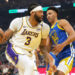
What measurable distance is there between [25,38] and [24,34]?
0.08m

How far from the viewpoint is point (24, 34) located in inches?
149

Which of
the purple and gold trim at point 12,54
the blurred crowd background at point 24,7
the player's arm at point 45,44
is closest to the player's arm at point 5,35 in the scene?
the purple and gold trim at point 12,54

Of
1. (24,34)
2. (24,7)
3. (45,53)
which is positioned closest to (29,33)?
(24,34)

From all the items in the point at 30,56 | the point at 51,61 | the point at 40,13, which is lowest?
the point at 51,61

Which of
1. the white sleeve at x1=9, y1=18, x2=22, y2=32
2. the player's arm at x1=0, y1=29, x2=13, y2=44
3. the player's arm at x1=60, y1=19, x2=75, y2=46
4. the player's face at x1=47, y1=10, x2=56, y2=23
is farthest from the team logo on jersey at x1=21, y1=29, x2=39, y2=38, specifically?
the player's face at x1=47, y1=10, x2=56, y2=23

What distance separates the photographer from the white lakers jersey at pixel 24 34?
12.3 feet

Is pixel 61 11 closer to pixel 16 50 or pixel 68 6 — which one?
pixel 68 6

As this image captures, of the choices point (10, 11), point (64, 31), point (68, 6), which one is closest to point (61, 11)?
point (68, 6)

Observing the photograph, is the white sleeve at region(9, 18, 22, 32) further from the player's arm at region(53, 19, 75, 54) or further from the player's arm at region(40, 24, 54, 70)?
the player's arm at region(53, 19, 75, 54)

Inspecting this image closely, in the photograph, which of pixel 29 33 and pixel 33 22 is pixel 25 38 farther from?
pixel 33 22

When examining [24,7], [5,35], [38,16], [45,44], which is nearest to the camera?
[5,35]

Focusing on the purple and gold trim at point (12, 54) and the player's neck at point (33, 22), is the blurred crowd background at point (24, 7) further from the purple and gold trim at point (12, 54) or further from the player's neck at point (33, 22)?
the purple and gold trim at point (12, 54)

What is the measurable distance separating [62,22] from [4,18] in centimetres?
1694

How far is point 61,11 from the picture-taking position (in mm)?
20703
